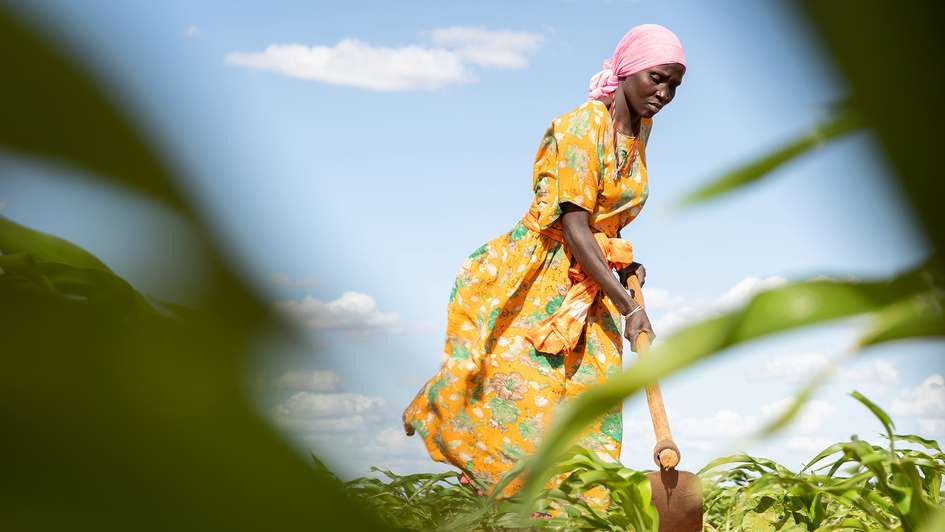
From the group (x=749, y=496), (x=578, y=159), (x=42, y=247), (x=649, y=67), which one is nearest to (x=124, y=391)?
(x=42, y=247)

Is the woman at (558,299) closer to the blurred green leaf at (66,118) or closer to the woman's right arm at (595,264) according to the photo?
the woman's right arm at (595,264)

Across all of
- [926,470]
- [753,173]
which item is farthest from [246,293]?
[926,470]

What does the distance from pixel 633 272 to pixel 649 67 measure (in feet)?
2.79

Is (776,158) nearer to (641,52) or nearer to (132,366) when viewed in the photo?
(132,366)

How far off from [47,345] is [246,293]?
46 mm

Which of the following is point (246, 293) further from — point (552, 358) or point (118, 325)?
point (552, 358)

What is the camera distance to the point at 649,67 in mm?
3668

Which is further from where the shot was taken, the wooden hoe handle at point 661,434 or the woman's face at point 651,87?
the woman's face at point 651,87

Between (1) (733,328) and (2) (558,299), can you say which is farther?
(2) (558,299)

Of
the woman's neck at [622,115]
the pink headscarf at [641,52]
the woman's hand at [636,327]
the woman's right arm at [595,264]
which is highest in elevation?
the pink headscarf at [641,52]

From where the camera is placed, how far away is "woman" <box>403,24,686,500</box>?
3.57 m

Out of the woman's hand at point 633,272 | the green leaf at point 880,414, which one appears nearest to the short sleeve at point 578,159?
the woman's hand at point 633,272

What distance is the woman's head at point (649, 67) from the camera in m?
3.67

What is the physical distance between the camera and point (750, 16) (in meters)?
0.27
